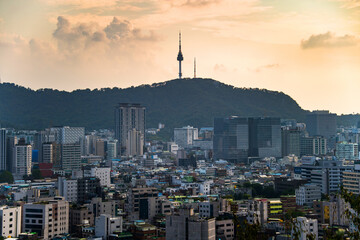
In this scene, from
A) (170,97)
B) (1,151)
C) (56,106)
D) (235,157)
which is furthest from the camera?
(170,97)

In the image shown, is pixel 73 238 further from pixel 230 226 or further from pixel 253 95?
pixel 253 95

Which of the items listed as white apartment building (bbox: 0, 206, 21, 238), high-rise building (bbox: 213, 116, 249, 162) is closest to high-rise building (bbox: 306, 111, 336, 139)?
high-rise building (bbox: 213, 116, 249, 162)

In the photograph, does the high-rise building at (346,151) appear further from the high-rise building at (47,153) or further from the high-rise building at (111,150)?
the high-rise building at (47,153)

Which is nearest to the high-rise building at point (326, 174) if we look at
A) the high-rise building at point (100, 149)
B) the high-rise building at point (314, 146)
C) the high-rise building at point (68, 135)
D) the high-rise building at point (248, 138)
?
the high-rise building at point (248, 138)

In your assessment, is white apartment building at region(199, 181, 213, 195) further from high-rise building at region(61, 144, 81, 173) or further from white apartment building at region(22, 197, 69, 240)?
high-rise building at region(61, 144, 81, 173)

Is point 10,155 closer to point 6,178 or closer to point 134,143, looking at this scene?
point 6,178

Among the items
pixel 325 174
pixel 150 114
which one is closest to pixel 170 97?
pixel 150 114
